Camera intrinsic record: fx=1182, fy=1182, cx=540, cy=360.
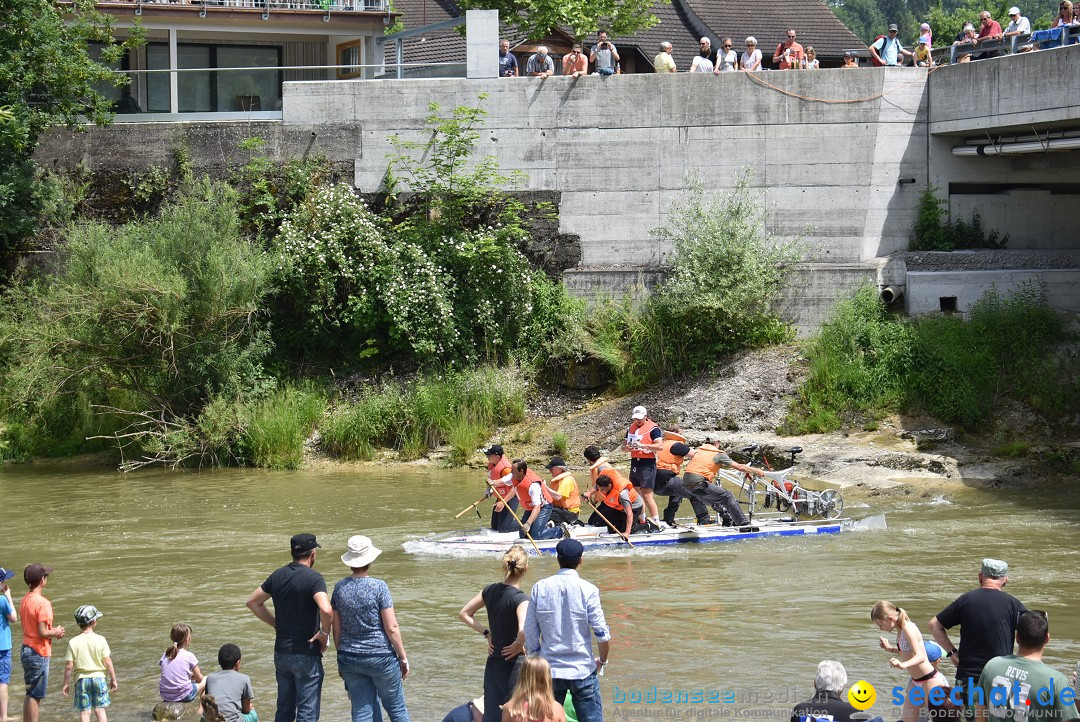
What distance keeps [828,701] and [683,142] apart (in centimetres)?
1738

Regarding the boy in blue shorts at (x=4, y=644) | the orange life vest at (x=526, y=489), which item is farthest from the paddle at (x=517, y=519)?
the boy in blue shorts at (x=4, y=644)

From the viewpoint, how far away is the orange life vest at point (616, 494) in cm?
1495

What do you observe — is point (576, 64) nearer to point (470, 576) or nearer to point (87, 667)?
point (470, 576)

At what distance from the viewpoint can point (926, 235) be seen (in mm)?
22656

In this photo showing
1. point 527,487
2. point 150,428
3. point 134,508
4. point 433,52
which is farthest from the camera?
point 433,52

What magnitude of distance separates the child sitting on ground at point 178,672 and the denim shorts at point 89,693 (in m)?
0.43

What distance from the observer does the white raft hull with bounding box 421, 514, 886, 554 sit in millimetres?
14508

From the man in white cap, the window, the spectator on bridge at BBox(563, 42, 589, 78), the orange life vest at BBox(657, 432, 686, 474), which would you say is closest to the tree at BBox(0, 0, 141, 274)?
the window

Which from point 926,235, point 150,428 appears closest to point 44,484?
point 150,428

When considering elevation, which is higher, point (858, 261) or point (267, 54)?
point (267, 54)

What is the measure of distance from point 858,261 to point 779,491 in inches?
328

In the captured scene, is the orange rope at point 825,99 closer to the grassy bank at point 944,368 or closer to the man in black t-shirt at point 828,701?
the grassy bank at point 944,368

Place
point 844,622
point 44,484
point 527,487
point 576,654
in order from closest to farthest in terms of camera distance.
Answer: point 576,654 → point 844,622 → point 527,487 → point 44,484

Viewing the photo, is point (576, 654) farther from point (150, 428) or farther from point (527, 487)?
point (150, 428)
